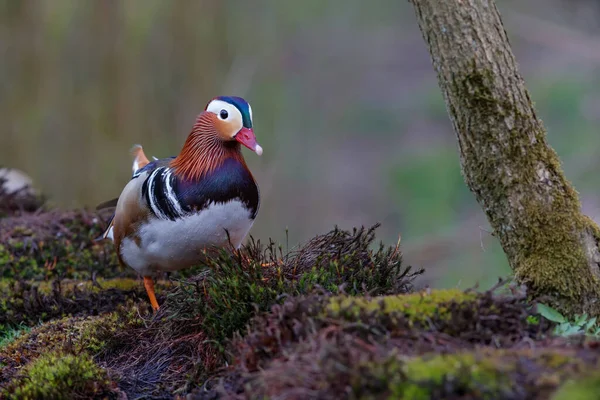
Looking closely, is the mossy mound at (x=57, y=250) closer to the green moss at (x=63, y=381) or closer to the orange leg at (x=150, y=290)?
the orange leg at (x=150, y=290)

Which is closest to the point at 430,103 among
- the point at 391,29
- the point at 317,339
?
the point at 391,29

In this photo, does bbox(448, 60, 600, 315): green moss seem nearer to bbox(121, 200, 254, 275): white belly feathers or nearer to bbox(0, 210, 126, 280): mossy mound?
bbox(121, 200, 254, 275): white belly feathers

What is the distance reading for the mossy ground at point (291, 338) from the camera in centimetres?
214

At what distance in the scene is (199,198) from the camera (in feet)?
13.1

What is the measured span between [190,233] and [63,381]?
1193mm

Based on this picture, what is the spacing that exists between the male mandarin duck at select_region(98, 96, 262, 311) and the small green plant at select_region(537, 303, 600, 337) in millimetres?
1707

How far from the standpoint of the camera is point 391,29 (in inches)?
630

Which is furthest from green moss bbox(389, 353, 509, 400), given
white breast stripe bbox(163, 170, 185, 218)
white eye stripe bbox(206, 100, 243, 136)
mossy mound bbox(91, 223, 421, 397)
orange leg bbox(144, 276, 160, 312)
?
orange leg bbox(144, 276, 160, 312)

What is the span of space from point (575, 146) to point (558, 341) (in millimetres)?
11560

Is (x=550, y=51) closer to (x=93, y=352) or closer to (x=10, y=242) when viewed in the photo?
(x=10, y=242)

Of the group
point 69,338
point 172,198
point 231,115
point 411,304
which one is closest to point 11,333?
point 69,338

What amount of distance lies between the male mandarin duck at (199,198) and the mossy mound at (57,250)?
1122 mm

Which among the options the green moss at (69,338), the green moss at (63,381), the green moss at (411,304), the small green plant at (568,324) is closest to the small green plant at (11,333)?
the green moss at (69,338)

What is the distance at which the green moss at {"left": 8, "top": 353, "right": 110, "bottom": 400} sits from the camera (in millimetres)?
3008
